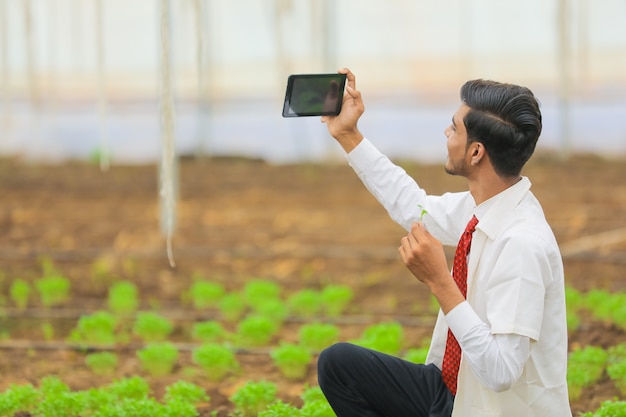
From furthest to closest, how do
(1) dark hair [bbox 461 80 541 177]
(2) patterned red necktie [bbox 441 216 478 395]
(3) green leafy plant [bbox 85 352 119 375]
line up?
1. (3) green leafy plant [bbox 85 352 119 375]
2. (2) patterned red necktie [bbox 441 216 478 395]
3. (1) dark hair [bbox 461 80 541 177]

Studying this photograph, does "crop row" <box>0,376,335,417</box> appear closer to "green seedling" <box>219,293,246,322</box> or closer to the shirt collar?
the shirt collar

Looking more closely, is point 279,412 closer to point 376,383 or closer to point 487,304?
point 376,383

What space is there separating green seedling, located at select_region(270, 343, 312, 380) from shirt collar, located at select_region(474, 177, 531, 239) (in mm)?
1997

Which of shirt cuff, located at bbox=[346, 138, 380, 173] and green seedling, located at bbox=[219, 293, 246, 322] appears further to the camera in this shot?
green seedling, located at bbox=[219, 293, 246, 322]

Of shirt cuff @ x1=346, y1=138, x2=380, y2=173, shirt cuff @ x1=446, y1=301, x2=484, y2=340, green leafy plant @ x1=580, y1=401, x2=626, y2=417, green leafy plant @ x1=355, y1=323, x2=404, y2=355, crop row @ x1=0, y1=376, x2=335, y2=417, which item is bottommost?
green leafy plant @ x1=355, y1=323, x2=404, y2=355

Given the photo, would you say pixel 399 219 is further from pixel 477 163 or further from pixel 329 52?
pixel 329 52

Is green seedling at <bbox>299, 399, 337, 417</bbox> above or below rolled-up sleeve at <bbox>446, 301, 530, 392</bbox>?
below

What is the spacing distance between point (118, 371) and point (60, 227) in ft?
11.5

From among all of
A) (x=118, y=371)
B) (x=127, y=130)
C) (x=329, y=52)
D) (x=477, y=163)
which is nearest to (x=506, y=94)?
(x=477, y=163)

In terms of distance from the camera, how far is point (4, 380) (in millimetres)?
4152

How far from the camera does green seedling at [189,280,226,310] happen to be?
5750mm

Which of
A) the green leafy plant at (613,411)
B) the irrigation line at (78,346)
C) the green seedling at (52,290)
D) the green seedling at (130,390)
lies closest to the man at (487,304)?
the green leafy plant at (613,411)

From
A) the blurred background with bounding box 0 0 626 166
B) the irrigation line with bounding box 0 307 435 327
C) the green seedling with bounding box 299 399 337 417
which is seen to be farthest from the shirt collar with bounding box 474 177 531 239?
the blurred background with bounding box 0 0 626 166

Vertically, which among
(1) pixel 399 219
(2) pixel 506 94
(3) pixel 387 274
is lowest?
(3) pixel 387 274
